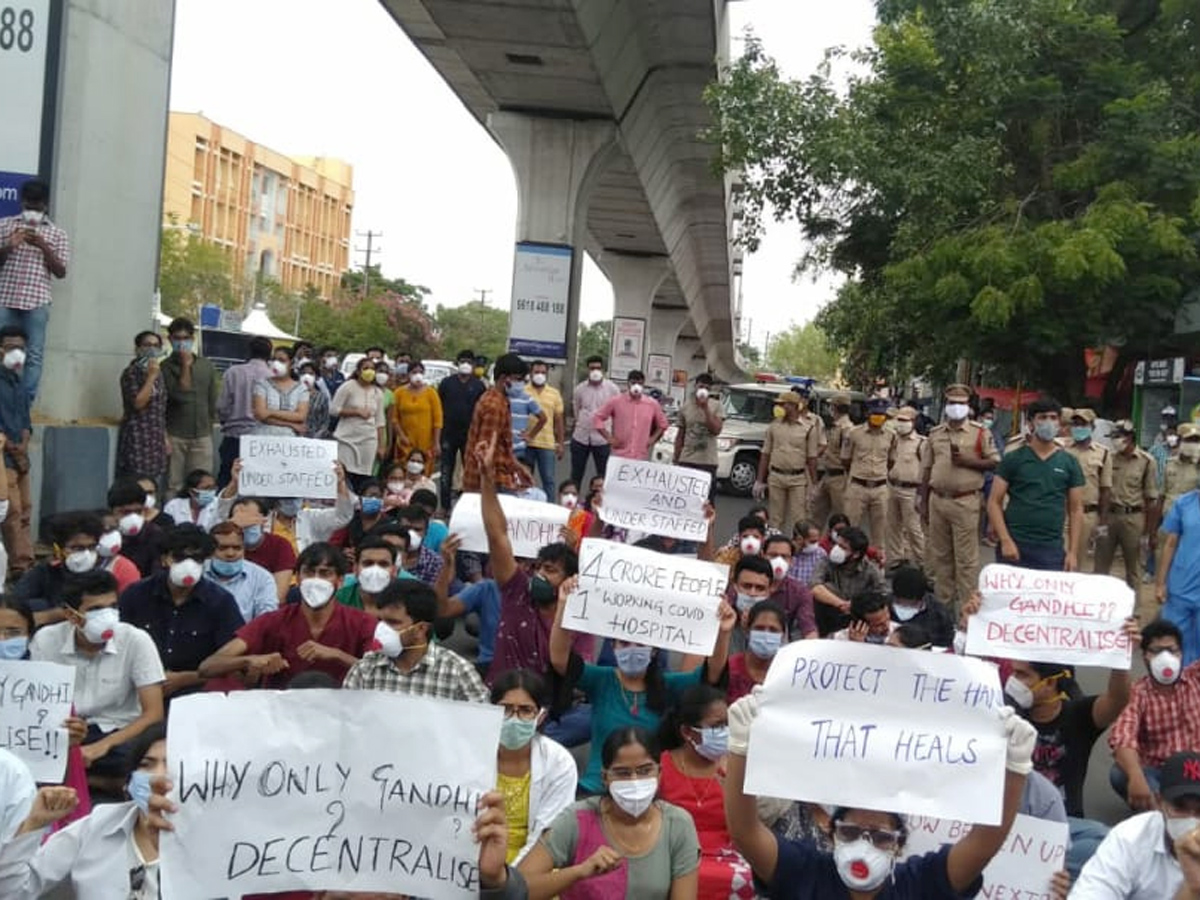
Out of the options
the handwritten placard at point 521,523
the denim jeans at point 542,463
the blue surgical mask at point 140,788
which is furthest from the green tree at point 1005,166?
the blue surgical mask at point 140,788

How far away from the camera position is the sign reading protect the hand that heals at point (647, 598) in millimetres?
6953

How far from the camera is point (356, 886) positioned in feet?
14.3

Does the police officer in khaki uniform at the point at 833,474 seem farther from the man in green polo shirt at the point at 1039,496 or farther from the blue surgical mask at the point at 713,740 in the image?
the blue surgical mask at the point at 713,740

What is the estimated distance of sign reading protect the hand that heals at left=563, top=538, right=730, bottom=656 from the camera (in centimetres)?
695

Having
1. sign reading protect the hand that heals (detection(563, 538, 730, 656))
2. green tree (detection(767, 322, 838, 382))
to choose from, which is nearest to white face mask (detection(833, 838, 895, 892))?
sign reading protect the hand that heals (detection(563, 538, 730, 656))

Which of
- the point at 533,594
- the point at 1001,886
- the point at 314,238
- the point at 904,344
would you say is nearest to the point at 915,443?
the point at 533,594

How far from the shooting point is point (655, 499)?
10.5 m

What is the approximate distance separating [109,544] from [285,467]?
81.3 inches

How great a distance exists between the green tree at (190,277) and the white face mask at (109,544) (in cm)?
6333

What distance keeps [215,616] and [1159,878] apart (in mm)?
4732

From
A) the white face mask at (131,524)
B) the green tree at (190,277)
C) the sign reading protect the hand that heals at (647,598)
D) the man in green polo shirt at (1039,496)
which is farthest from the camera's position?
the green tree at (190,277)

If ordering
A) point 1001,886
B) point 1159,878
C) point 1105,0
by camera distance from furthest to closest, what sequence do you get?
point 1105,0 < point 1001,886 < point 1159,878

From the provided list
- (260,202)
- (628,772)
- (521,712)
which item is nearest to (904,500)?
(521,712)

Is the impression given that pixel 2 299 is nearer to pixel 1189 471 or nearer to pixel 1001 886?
pixel 1001 886
